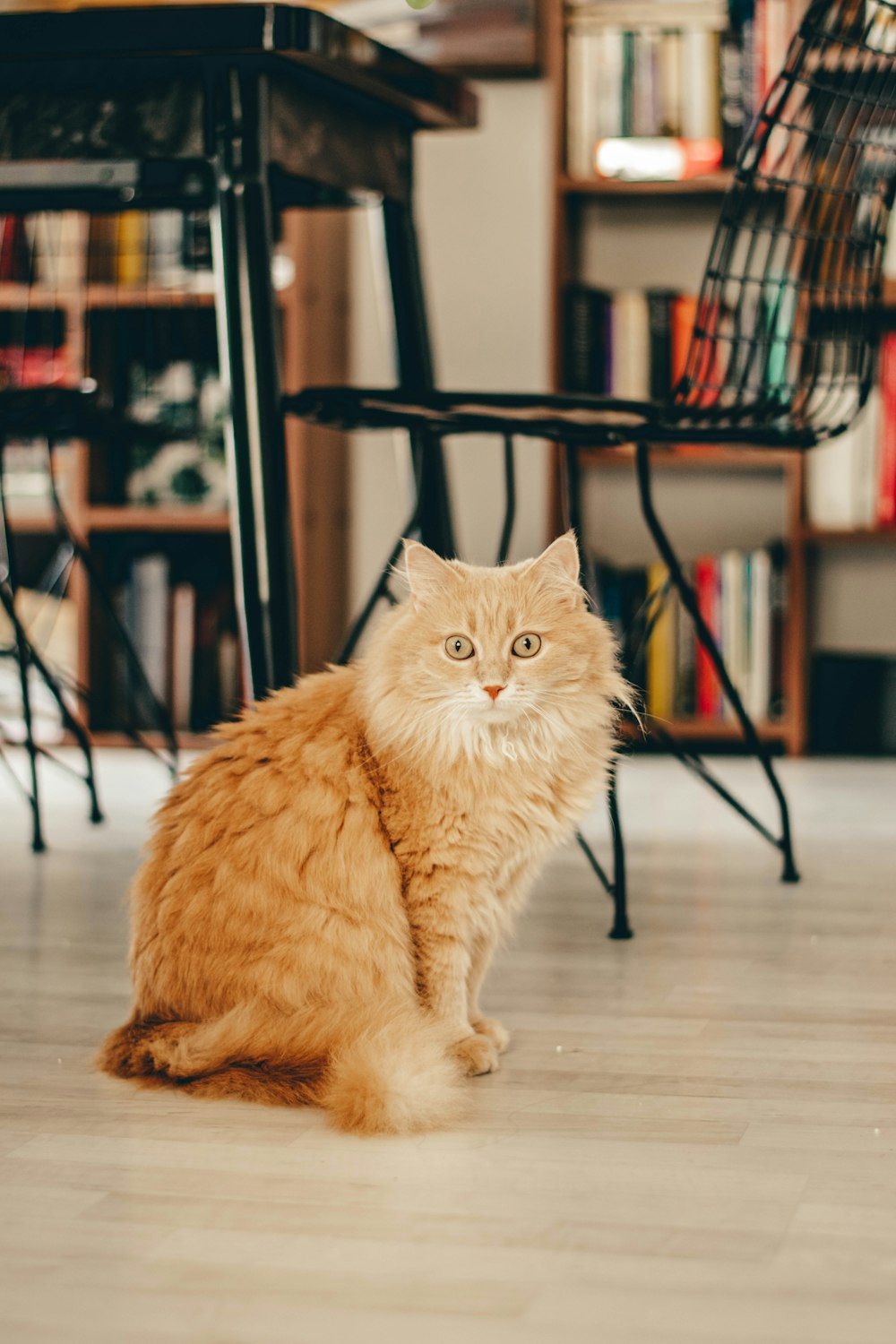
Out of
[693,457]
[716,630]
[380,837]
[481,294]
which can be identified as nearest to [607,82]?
[481,294]

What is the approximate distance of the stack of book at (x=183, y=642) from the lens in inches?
132

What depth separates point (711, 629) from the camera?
10.8ft

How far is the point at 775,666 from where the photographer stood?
130 inches

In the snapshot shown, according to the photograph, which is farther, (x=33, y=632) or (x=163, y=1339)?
(x=33, y=632)

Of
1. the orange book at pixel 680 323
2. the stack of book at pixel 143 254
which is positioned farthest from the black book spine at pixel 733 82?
the stack of book at pixel 143 254

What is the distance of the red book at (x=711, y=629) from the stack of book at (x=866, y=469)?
250 mm

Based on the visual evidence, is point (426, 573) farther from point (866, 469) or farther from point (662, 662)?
point (866, 469)

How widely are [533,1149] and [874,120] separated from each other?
1334 millimetres

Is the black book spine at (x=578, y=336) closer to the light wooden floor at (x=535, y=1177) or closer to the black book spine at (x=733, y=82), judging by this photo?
the black book spine at (x=733, y=82)

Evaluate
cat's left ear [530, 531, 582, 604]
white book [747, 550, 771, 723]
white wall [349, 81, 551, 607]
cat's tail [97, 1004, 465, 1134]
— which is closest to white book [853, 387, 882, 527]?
white book [747, 550, 771, 723]

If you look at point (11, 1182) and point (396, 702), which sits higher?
point (396, 702)

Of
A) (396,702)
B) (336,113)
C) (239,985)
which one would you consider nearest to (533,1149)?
(239,985)

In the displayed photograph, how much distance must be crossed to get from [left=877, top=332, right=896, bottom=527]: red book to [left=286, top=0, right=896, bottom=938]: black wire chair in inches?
43.8

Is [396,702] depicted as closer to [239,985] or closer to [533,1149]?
[239,985]
